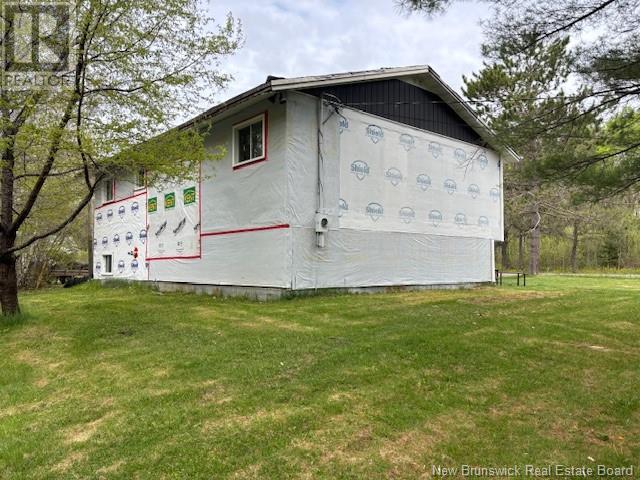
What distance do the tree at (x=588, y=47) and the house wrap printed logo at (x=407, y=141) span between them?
6247mm

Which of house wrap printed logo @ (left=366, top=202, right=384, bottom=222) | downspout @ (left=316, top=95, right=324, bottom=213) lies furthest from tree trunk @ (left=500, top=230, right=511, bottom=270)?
downspout @ (left=316, top=95, right=324, bottom=213)

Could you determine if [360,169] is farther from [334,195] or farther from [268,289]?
[268,289]

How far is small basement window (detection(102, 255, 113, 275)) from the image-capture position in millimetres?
18006

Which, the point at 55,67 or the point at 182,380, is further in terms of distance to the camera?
the point at 55,67

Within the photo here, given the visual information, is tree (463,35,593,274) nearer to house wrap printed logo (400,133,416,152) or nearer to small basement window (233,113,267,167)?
house wrap printed logo (400,133,416,152)

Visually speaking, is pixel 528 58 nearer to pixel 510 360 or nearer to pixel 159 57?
pixel 510 360

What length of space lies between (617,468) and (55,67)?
7992 mm

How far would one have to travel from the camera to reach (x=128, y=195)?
16594 mm

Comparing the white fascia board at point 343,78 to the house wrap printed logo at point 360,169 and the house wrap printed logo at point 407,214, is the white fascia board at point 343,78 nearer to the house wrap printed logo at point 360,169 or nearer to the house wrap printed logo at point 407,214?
the house wrap printed logo at point 360,169

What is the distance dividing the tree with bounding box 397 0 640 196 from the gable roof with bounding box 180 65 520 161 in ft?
4.04

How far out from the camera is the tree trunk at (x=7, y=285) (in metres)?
7.57

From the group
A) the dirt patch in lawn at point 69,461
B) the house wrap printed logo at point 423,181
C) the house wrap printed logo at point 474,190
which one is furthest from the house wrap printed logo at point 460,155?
the dirt patch in lawn at point 69,461

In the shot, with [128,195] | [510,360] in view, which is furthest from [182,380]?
[128,195]

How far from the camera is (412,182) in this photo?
12516 millimetres
